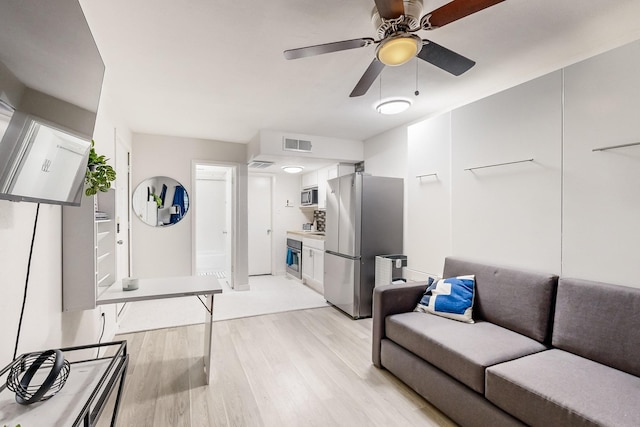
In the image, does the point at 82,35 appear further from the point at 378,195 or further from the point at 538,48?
the point at 378,195

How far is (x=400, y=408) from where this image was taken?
1967mm

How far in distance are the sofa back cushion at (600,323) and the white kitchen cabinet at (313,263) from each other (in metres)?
3.22

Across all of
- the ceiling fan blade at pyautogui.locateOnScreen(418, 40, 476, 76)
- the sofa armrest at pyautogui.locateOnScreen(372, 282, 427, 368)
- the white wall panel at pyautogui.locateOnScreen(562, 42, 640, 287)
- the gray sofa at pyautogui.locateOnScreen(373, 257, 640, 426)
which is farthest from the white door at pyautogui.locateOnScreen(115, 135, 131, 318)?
the white wall panel at pyautogui.locateOnScreen(562, 42, 640, 287)

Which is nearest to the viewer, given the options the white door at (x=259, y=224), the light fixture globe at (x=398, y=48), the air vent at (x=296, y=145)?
the light fixture globe at (x=398, y=48)

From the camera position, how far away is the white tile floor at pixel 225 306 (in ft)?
11.5

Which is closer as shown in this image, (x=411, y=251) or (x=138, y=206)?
(x=411, y=251)

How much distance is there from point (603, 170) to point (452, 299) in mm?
1278

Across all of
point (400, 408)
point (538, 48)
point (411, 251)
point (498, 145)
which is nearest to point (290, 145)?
point (411, 251)

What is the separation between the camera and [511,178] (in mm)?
2361

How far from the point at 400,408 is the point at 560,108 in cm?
231

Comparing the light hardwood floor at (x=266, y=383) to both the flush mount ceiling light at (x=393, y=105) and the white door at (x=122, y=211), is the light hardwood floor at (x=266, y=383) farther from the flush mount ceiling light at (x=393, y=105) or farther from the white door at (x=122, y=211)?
the flush mount ceiling light at (x=393, y=105)

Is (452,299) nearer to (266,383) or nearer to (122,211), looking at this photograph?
(266,383)

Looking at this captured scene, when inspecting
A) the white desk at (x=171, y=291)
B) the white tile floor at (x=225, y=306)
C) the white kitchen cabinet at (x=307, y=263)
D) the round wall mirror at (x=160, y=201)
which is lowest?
the white tile floor at (x=225, y=306)

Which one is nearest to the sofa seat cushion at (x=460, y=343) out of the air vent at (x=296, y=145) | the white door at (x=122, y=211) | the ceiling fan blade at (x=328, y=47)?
the ceiling fan blade at (x=328, y=47)
